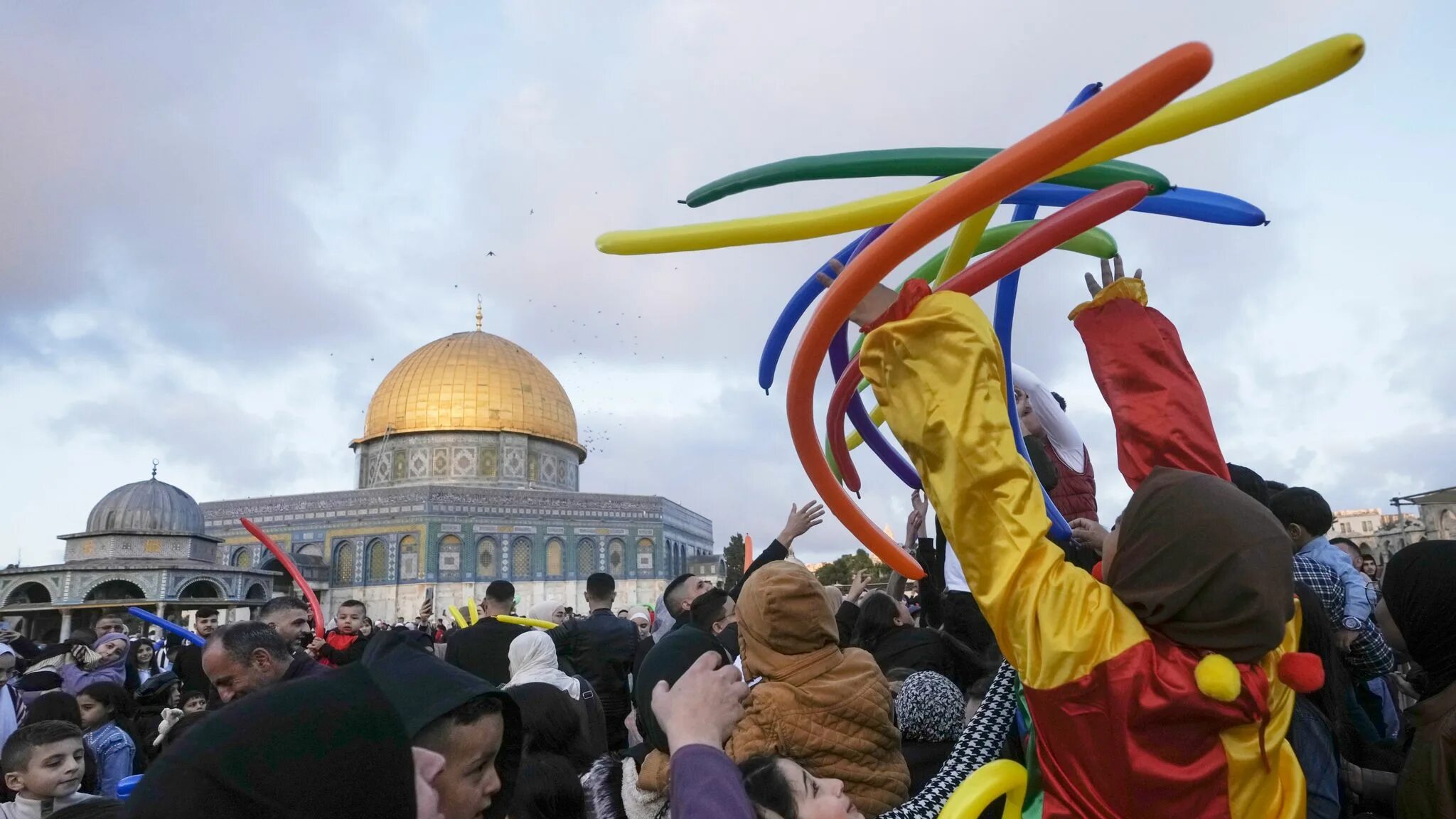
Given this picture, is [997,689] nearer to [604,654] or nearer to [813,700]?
[813,700]

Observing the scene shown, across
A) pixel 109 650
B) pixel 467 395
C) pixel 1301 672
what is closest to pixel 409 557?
pixel 467 395

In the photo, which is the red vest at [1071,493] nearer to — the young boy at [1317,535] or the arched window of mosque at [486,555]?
the young boy at [1317,535]

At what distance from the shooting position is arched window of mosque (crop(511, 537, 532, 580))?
39.1 m

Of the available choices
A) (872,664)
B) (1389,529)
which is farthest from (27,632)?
(1389,529)

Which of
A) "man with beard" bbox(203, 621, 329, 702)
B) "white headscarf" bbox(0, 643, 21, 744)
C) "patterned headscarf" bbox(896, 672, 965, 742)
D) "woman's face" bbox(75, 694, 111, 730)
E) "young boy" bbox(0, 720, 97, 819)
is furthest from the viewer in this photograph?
"white headscarf" bbox(0, 643, 21, 744)

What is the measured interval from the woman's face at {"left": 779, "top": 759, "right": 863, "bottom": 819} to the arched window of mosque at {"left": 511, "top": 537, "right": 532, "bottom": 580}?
3833 cm

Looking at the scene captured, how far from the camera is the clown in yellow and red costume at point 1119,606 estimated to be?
177 cm

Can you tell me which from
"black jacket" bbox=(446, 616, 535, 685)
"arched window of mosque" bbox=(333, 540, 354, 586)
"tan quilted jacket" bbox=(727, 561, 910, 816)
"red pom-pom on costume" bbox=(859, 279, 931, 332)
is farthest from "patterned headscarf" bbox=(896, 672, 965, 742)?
"arched window of mosque" bbox=(333, 540, 354, 586)

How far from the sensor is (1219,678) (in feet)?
5.69

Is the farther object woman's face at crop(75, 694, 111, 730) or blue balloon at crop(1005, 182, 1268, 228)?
woman's face at crop(75, 694, 111, 730)

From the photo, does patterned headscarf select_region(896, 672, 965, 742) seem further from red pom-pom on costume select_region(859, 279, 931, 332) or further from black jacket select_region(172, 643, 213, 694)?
black jacket select_region(172, 643, 213, 694)

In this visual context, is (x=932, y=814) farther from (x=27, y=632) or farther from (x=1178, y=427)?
(x=27, y=632)

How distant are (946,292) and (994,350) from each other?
173 millimetres

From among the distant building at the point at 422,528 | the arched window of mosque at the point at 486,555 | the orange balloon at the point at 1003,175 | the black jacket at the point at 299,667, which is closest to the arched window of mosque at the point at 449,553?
the distant building at the point at 422,528
